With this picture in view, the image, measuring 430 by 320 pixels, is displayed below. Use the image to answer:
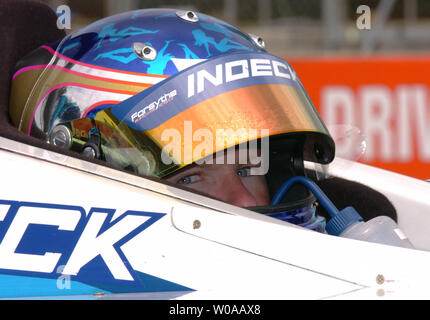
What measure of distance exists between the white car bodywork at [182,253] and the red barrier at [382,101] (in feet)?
9.76

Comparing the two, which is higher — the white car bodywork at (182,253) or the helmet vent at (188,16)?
the helmet vent at (188,16)

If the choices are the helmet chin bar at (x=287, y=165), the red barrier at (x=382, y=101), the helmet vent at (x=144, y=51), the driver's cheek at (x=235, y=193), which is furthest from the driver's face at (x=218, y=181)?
the red barrier at (x=382, y=101)

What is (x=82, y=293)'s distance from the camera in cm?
118

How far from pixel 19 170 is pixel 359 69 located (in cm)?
327

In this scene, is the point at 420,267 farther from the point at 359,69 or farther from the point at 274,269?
the point at 359,69

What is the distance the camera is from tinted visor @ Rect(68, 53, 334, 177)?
140 centimetres

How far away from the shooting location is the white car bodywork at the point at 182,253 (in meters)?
1.17

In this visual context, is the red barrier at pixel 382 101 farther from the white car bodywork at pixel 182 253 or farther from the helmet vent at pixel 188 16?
the white car bodywork at pixel 182 253

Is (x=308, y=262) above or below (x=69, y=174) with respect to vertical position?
below

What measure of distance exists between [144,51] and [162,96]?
15 cm

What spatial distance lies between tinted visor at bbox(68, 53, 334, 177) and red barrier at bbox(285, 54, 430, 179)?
2701 millimetres

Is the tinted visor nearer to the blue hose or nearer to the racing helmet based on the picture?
the racing helmet
